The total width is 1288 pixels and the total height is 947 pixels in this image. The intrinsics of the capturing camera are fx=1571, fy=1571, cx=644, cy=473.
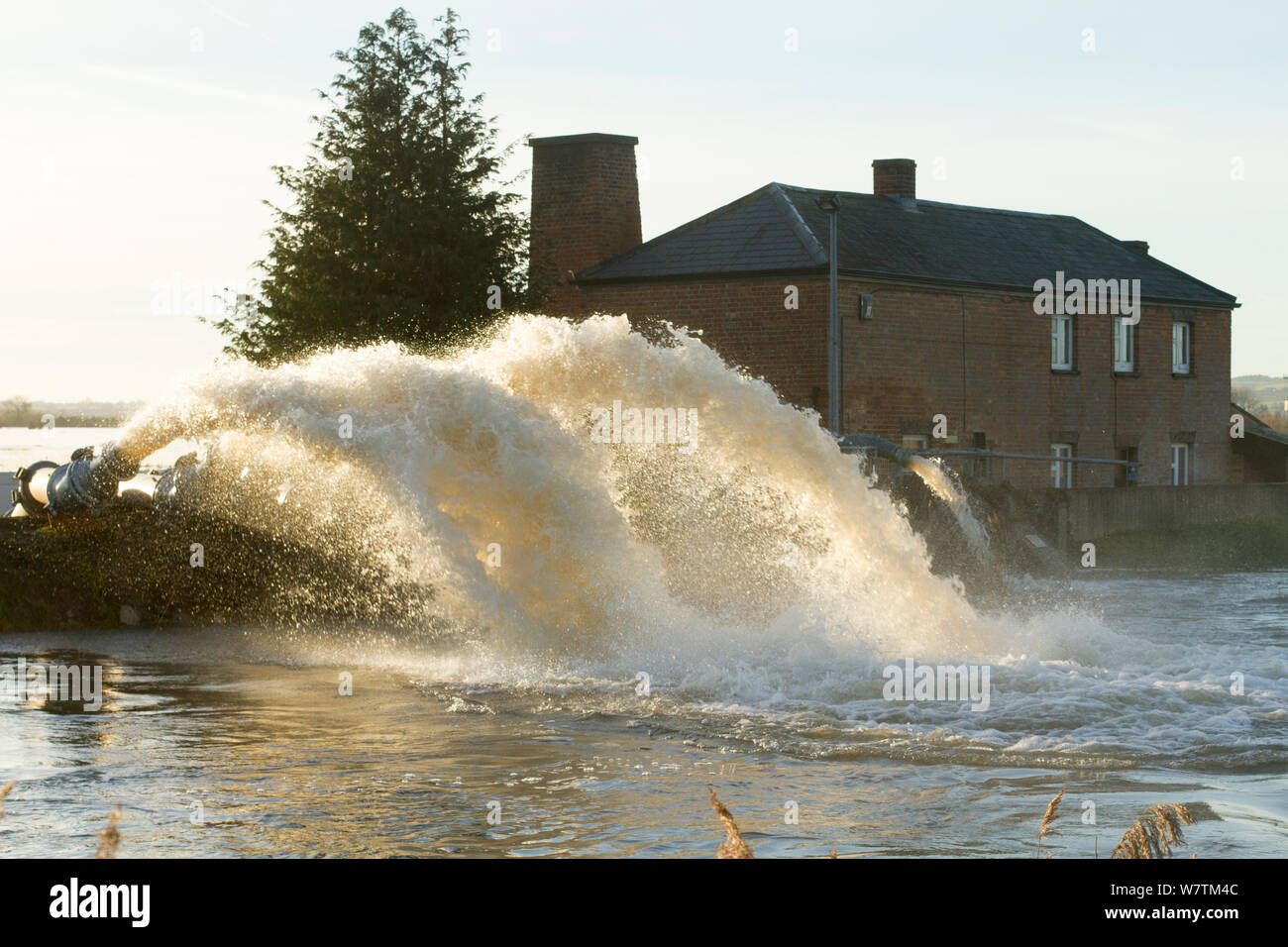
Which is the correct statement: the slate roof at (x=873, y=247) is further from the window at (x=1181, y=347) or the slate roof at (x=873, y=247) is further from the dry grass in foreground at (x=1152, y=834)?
the dry grass in foreground at (x=1152, y=834)

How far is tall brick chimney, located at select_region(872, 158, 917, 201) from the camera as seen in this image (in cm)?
4350

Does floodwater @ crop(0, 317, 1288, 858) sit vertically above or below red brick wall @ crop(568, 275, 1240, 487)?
below

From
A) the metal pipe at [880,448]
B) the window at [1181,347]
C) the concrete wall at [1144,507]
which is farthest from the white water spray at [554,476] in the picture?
the window at [1181,347]

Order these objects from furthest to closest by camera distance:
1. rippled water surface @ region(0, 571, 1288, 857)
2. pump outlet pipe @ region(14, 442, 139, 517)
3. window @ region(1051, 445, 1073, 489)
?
1. window @ region(1051, 445, 1073, 489)
2. pump outlet pipe @ region(14, 442, 139, 517)
3. rippled water surface @ region(0, 571, 1288, 857)

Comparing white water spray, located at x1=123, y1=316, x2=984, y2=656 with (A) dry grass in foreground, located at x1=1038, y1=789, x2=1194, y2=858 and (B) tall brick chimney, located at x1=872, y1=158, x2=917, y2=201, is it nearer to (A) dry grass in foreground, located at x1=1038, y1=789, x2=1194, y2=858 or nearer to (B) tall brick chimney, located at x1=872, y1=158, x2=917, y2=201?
(A) dry grass in foreground, located at x1=1038, y1=789, x2=1194, y2=858

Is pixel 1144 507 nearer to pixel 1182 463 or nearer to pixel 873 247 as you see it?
pixel 873 247

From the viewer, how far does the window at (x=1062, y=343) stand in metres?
42.8

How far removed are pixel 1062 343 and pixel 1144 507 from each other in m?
7.95

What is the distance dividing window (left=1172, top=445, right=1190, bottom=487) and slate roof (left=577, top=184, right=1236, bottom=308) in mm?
4497

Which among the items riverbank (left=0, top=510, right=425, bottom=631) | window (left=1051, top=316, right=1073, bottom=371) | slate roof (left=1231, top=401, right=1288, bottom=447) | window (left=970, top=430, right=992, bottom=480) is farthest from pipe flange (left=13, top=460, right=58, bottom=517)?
slate roof (left=1231, top=401, right=1288, bottom=447)

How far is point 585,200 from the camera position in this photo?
41531 millimetres
